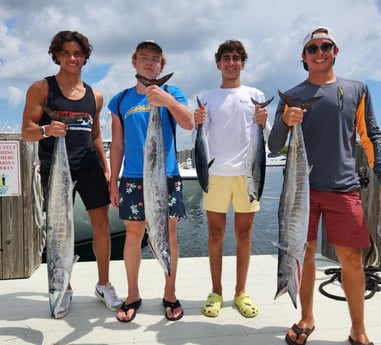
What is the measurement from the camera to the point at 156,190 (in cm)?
227

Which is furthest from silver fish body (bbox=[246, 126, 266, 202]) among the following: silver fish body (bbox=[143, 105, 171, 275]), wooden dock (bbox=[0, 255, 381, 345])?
wooden dock (bbox=[0, 255, 381, 345])

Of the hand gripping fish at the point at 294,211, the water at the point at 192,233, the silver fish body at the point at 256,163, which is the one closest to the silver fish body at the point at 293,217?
the hand gripping fish at the point at 294,211

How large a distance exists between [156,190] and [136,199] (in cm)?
44

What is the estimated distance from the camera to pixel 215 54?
9.51 ft

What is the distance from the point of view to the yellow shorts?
9.29ft

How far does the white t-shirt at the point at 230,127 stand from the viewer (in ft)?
9.11

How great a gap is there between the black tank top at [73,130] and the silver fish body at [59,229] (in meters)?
0.36

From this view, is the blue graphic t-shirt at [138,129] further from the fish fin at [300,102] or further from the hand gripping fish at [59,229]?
the fish fin at [300,102]

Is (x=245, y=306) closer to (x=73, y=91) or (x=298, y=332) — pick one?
(x=298, y=332)

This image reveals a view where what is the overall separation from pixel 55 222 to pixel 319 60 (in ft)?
6.07

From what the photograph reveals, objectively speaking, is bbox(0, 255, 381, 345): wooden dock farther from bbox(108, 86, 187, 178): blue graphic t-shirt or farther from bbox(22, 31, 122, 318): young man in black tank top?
bbox(108, 86, 187, 178): blue graphic t-shirt

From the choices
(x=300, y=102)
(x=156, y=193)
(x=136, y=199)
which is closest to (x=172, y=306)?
(x=136, y=199)

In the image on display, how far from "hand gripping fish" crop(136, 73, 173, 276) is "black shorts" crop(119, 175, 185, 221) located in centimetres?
38

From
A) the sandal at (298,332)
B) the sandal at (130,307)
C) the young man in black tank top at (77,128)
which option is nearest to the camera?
the sandal at (298,332)
